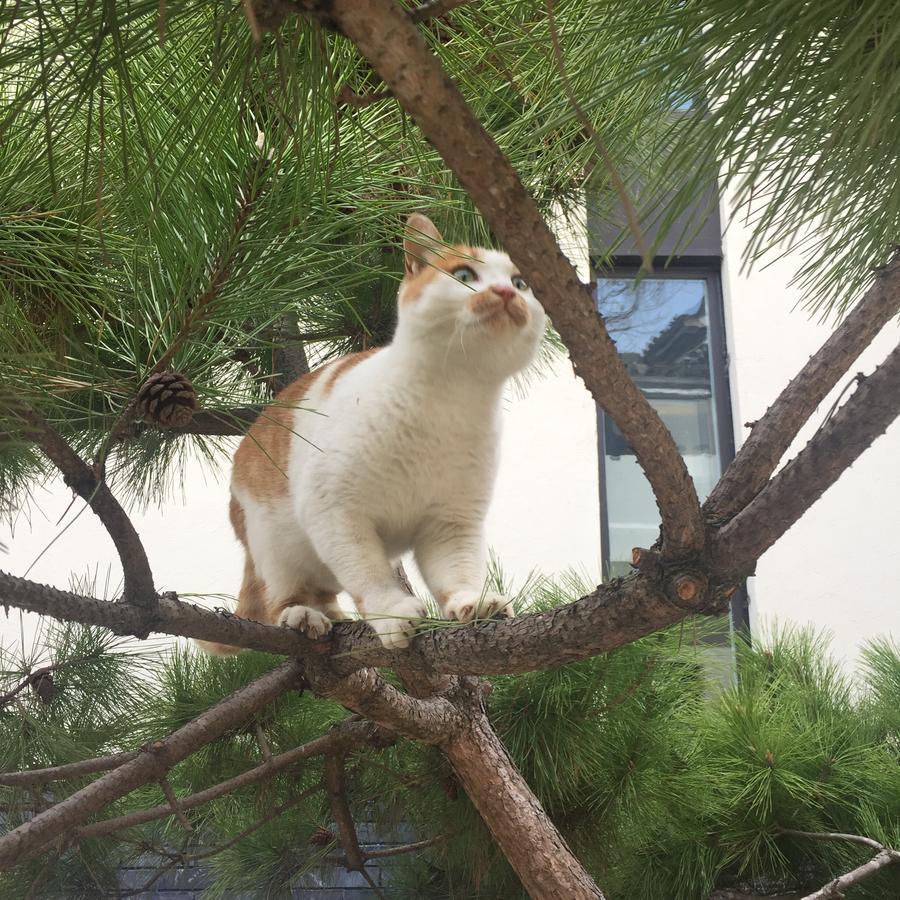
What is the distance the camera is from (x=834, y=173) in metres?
0.49

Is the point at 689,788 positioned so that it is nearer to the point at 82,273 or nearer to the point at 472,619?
the point at 472,619

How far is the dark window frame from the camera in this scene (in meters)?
1.95

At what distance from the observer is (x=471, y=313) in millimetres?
771

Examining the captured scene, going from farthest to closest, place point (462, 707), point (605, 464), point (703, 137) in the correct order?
point (605, 464), point (462, 707), point (703, 137)

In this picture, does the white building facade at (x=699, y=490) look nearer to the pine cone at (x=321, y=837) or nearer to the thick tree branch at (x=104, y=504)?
the pine cone at (x=321, y=837)

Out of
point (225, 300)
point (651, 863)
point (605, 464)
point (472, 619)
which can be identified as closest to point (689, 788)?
point (651, 863)

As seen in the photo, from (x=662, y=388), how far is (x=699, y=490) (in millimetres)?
220

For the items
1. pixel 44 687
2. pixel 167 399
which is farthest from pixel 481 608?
pixel 44 687

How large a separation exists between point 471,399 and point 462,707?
292 mm

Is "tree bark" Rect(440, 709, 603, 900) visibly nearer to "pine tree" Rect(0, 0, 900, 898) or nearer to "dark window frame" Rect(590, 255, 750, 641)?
"pine tree" Rect(0, 0, 900, 898)

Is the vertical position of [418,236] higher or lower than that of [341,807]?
higher

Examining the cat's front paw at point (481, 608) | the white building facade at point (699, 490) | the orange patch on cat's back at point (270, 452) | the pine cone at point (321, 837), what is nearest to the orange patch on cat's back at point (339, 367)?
the orange patch on cat's back at point (270, 452)

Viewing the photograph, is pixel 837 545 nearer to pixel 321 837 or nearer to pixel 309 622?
pixel 321 837

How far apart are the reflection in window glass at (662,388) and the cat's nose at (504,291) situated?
116 centimetres
